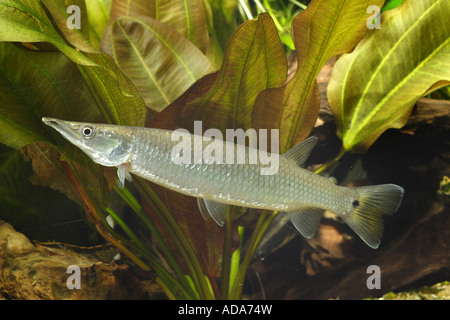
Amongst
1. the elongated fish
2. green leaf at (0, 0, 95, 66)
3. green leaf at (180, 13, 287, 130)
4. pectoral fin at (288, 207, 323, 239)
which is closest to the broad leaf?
green leaf at (0, 0, 95, 66)

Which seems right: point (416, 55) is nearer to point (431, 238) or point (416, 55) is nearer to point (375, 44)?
point (375, 44)

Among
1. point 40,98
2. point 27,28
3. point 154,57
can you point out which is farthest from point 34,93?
point 154,57

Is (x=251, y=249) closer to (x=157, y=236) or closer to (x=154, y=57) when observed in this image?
(x=157, y=236)

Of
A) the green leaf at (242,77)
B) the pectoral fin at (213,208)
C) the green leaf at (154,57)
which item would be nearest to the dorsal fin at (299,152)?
the green leaf at (242,77)

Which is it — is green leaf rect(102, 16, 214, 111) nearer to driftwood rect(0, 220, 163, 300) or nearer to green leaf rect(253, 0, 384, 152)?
green leaf rect(253, 0, 384, 152)

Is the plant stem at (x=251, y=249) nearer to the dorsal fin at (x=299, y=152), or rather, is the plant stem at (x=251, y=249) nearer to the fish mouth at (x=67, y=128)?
the dorsal fin at (x=299, y=152)

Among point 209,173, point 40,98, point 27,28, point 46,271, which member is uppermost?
point 27,28
